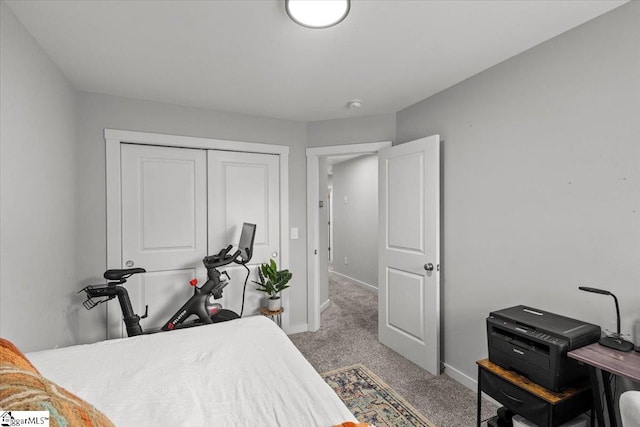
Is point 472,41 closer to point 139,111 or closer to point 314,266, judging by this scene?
point 314,266

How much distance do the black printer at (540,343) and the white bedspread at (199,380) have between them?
46.8 inches

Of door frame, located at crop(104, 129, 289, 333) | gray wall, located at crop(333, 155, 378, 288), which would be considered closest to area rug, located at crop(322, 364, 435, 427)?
door frame, located at crop(104, 129, 289, 333)

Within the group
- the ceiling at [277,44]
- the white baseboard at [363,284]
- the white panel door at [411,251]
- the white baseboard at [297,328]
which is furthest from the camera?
the white baseboard at [363,284]

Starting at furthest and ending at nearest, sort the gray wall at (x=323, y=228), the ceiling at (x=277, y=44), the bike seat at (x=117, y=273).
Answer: the gray wall at (x=323, y=228), the bike seat at (x=117, y=273), the ceiling at (x=277, y=44)

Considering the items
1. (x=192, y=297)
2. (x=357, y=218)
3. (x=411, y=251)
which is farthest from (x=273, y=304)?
(x=357, y=218)

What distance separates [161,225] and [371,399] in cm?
241

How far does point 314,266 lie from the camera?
136 inches

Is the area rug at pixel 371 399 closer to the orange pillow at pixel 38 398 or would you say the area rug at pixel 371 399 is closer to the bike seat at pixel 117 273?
the orange pillow at pixel 38 398

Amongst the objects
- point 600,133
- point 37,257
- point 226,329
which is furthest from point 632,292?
point 37,257

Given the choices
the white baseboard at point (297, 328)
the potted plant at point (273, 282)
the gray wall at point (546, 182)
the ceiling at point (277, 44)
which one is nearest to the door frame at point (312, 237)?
the white baseboard at point (297, 328)

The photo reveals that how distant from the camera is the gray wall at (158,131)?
2.57 meters

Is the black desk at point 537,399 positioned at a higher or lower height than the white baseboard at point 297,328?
higher

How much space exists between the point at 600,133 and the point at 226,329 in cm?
239

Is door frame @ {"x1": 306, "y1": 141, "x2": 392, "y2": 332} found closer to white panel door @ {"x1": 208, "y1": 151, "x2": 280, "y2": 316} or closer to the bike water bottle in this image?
white panel door @ {"x1": 208, "y1": 151, "x2": 280, "y2": 316}
